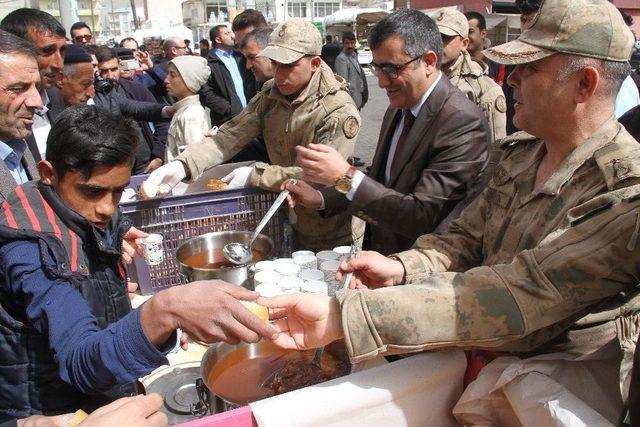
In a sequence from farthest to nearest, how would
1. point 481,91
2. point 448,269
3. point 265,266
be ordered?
point 481,91
point 265,266
point 448,269

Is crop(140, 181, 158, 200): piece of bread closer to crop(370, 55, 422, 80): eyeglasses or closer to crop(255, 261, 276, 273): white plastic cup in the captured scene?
crop(255, 261, 276, 273): white plastic cup

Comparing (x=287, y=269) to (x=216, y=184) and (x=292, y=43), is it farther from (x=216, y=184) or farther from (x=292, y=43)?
(x=292, y=43)

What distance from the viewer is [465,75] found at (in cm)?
441

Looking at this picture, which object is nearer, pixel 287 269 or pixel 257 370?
pixel 257 370

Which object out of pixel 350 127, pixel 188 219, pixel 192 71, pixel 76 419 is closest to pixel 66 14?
pixel 192 71

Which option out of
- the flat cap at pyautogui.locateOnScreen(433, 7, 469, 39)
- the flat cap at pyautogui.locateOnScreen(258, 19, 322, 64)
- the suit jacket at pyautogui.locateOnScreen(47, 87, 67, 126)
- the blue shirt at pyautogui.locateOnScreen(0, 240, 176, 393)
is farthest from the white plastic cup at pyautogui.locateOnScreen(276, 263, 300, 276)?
the flat cap at pyautogui.locateOnScreen(433, 7, 469, 39)

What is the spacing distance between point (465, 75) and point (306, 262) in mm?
2791

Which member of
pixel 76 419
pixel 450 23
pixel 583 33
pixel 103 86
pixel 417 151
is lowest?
pixel 76 419

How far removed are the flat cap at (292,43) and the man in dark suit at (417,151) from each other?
1.89ft

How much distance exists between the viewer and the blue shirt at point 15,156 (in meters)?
2.50

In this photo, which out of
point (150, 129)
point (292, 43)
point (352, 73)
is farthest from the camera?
point (352, 73)

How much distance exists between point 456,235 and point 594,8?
0.88 m

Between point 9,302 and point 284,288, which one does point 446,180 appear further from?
point 9,302

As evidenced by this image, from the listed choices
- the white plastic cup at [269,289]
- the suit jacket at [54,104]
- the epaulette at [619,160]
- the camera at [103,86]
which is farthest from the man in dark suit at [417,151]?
the camera at [103,86]
